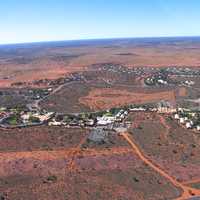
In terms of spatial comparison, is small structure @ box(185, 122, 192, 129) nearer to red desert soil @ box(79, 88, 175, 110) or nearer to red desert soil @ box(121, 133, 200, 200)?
red desert soil @ box(121, 133, 200, 200)

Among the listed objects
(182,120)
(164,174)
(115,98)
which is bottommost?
(115,98)

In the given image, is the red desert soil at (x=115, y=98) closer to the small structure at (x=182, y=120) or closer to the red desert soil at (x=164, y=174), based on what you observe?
the small structure at (x=182, y=120)

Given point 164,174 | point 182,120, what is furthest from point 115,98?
point 164,174

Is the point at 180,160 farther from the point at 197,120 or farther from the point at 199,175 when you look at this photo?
the point at 197,120

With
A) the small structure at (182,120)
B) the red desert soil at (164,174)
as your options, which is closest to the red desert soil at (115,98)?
the small structure at (182,120)

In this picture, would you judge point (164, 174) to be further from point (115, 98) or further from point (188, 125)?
point (115, 98)

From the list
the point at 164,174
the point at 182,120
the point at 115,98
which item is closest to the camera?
the point at 164,174

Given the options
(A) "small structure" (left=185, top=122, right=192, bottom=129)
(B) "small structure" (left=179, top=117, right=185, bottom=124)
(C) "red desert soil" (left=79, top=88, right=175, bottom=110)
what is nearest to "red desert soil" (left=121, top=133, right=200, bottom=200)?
(A) "small structure" (left=185, top=122, right=192, bottom=129)

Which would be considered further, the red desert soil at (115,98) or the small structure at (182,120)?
the red desert soil at (115,98)
